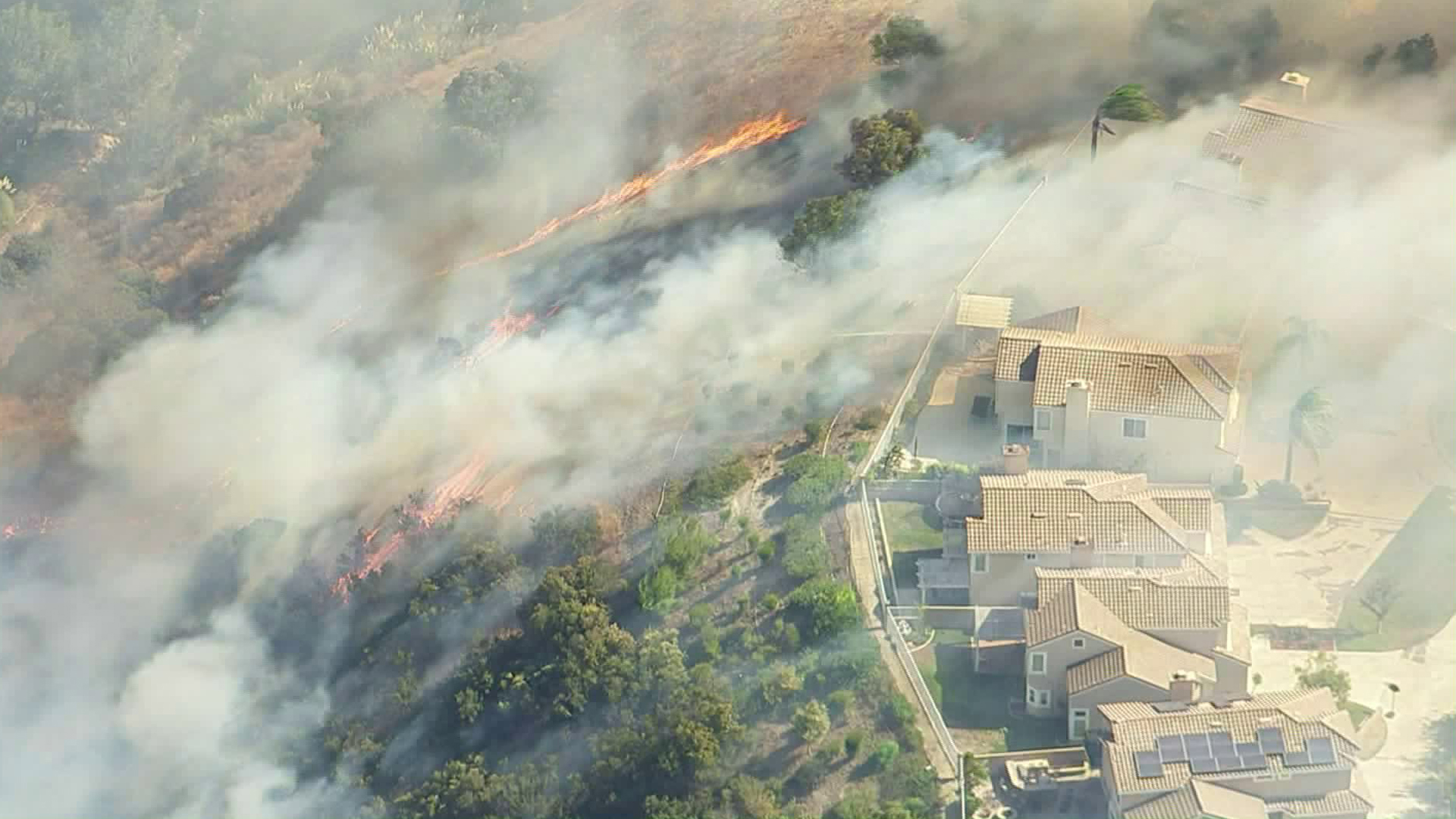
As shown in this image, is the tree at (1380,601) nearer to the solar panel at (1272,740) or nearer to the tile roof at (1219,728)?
the tile roof at (1219,728)

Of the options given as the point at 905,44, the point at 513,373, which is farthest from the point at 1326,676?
the point at 905,44

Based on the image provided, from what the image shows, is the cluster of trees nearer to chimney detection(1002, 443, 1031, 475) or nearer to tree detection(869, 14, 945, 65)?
tree detection(869, 14, 945, 65)

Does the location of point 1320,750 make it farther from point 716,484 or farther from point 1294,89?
point 1294,89

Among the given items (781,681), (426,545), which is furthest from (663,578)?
(426,545)

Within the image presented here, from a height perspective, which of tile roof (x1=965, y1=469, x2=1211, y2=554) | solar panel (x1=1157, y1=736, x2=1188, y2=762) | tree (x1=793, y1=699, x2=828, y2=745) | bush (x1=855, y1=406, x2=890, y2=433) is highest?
tile roof (x1=965, y1=469, x2=1211, y2=554)

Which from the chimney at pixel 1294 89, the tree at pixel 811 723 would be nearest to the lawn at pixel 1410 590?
the tree at pixel 811 723

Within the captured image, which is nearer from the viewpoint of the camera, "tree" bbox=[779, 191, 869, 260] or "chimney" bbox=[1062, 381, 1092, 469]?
"chimney" bbox=[1062, 381, 1092, 469]

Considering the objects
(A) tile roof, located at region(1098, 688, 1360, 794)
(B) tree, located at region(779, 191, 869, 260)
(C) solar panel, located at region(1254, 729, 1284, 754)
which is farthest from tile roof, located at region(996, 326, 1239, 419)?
(C) solar panel, located at region(1254, 729, 1284, 754)
